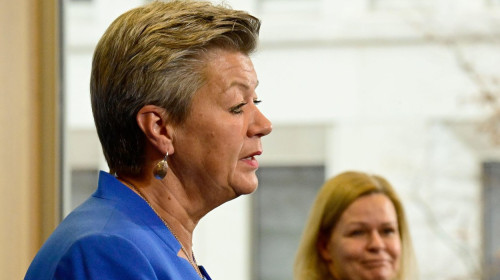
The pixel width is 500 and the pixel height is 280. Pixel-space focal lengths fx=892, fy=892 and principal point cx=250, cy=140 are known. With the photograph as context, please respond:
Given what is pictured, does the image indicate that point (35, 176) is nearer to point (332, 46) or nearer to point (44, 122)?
point (44, 122)

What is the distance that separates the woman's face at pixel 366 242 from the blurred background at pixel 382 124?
0.81m

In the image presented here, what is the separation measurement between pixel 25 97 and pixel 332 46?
1471mm

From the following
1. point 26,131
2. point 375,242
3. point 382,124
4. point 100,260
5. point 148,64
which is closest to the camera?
point 100,260

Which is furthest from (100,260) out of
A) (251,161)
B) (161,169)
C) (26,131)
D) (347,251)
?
(347,251)

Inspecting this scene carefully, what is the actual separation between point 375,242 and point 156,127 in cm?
118

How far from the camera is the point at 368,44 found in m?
3.21

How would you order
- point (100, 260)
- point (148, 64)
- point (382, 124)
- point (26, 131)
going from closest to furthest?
point (100, 260), point (148, 64), point (26, 131), point (382, 124)

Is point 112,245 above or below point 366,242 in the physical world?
above

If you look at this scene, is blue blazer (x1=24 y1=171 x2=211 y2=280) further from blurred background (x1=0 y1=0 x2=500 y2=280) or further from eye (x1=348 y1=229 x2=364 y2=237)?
blurred background (x1=0 y1=0 x2=500 y2=280)

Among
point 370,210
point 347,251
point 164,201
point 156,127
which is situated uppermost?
point 156,127

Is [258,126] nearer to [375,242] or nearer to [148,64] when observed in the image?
[148,64]

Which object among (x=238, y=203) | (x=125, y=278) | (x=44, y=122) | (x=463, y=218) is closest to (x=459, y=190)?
(x=463, y=218)

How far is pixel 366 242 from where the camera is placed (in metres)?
2.33

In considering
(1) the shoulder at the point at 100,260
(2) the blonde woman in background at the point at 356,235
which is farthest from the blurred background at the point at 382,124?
(1) the shoulder at the point at 100,260
